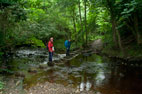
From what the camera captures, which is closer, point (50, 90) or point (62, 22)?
point (50, 90)

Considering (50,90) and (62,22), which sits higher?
(62,22)

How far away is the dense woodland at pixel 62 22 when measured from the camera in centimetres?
893

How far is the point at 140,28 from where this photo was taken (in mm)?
15789

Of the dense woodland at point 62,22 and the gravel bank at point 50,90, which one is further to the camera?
the dense woodland at point 62,22

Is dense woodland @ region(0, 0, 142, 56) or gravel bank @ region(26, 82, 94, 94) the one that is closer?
gravel bank @ region(26, 82, 94, 94)

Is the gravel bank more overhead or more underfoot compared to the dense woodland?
more underfoot

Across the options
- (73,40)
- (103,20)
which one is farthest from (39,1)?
(103,20)

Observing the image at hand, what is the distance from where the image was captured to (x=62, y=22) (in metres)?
25.7

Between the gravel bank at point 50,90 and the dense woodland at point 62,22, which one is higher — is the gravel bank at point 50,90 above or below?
below

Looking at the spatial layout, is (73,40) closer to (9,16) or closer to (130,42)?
(130,42)

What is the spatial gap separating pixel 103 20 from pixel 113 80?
42.9 ft

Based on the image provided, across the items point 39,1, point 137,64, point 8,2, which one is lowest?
point 137,64

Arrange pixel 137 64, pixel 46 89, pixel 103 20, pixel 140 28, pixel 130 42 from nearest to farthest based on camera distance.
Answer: pixel 46 89 < pixel 137 64 < pixel 140 28 < pixel 130 42 < pixel 103 20

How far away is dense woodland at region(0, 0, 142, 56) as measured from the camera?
8.93 m
